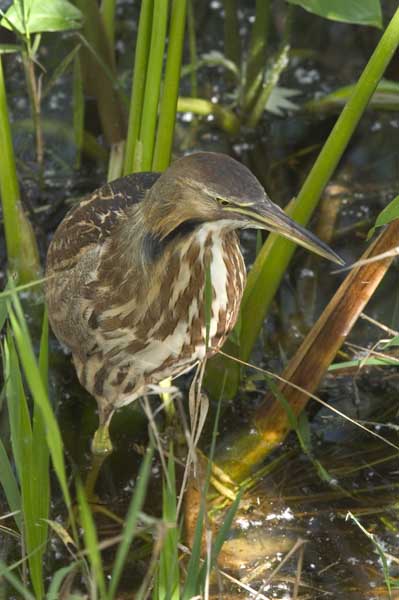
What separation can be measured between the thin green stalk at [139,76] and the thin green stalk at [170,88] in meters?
0.06

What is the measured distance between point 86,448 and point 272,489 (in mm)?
542

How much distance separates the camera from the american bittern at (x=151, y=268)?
212cm

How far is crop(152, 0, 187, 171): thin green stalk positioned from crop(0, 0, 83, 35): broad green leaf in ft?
1.33

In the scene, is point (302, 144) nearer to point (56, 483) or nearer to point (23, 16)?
point (23, 16)

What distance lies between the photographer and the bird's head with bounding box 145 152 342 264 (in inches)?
80.7

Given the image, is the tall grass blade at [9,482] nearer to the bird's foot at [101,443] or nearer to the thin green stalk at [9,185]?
the bird's foot at [101,443]

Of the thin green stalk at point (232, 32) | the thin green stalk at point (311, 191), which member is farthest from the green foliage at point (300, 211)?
the thin green stalk at point (232, 32)

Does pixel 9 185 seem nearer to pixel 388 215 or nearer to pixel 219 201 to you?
pixel 219 201

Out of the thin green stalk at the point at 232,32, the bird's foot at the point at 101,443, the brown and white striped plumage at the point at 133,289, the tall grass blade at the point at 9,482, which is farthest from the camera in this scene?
the thin green stalk at the point at 232,32

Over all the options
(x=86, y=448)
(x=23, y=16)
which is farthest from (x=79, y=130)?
(x=86, y=448)

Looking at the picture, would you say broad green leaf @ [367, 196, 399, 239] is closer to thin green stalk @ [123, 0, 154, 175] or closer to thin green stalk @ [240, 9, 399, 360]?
thin green stalk @ [240, 9, 399, 360]

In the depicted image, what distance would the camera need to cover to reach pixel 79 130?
3682mm

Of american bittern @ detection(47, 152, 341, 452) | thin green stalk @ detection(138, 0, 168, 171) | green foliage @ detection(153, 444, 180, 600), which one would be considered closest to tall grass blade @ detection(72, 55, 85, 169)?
thin green stalk @ detection(138, 0, 168, 171)

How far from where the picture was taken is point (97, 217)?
266 cm
